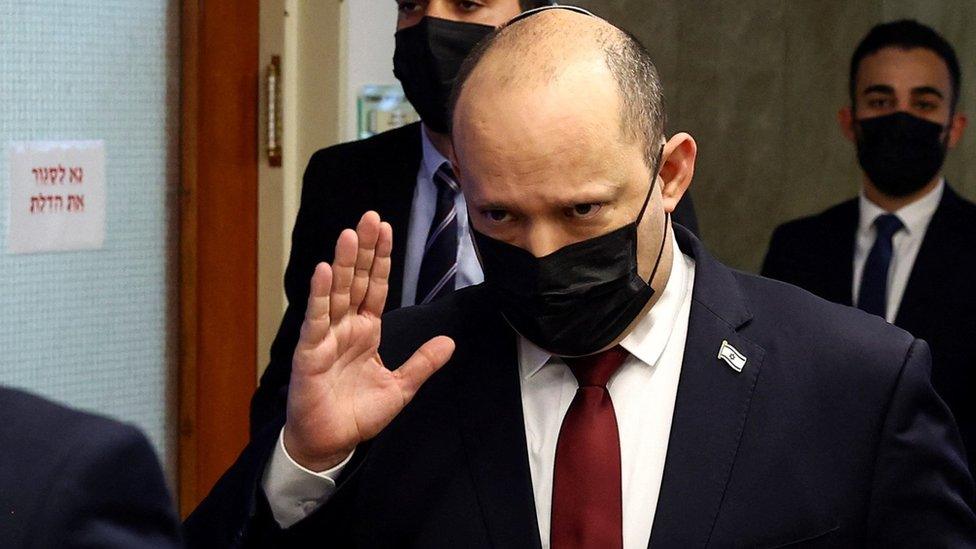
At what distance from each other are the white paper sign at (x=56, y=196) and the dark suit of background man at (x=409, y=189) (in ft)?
2.28

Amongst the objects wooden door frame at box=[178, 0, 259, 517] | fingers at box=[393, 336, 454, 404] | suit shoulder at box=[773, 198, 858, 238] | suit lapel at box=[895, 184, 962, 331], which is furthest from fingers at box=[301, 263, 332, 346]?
suit shoulder at box=[773, 198, 858, 238]

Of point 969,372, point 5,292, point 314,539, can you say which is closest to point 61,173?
point 5,292

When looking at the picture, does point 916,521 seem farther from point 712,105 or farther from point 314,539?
point 712,105

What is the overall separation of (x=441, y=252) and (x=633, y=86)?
25.6 inches

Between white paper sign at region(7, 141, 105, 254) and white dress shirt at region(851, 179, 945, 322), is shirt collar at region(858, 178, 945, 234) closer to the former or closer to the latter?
white dress shirt at region(851, 179, 945, 322)

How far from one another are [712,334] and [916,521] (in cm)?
30

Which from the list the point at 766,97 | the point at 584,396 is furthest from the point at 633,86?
the point at 766,97

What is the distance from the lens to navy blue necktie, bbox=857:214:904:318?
10.3 ft

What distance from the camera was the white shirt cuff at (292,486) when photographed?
1.61 metres

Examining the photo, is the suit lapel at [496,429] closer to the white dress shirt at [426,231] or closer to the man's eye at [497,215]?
the man's eye at [497,215]

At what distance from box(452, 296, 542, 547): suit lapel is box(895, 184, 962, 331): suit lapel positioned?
4.94ft

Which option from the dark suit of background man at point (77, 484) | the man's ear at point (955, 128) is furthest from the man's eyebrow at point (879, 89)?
the dark suit of background man at point (77, 484)

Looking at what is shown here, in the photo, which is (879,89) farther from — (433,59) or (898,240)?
(433,59)

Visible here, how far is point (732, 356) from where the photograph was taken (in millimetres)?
1676
